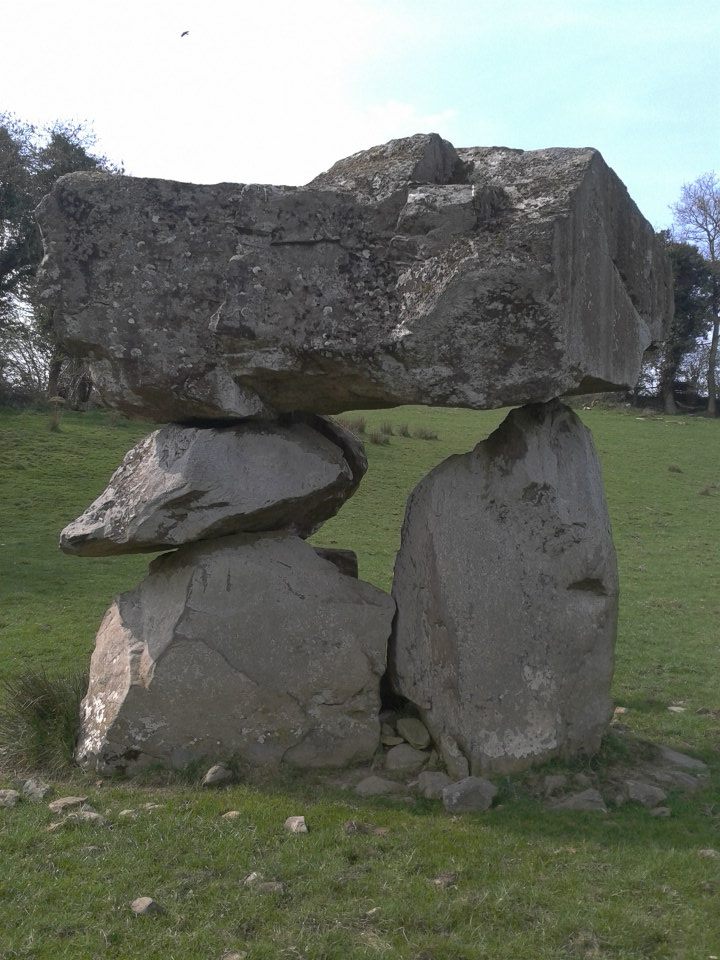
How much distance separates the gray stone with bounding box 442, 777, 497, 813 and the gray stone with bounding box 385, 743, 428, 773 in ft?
2.26

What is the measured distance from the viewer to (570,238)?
738cm

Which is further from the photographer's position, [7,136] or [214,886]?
[7,136]

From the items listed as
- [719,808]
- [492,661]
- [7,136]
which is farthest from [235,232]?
[7,136]

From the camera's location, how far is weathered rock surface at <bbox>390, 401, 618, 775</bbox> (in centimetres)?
785

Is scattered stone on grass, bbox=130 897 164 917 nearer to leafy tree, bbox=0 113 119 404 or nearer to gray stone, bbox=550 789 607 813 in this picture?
gray stone, bbox=550 789 607 813

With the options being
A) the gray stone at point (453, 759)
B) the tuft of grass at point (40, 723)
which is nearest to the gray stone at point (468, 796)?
the gray stone at point (453, 759)

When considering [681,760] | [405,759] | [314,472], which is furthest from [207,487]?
[681,760]

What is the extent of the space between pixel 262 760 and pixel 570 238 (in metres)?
4.81

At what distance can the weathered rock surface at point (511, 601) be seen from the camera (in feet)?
25.8

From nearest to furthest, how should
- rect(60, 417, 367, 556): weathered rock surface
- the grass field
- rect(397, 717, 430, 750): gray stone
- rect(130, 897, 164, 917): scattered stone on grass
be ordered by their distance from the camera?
1. the grass field
2. rect(130, 897, 164, 917): scattered stone on grass
3. rect(60, 417, 367, 556): weathered rock surface
4. rect(397, 717, 430, 750): gray stone

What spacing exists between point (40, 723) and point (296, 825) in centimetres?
277

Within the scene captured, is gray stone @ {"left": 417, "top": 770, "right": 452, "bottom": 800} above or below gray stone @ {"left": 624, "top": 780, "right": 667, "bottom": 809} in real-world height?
below

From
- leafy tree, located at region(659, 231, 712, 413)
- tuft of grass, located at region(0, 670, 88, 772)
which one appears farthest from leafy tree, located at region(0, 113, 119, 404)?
leafy tree, located at region(659, 231, 712, 413)

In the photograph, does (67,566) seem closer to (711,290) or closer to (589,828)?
(589,828)
